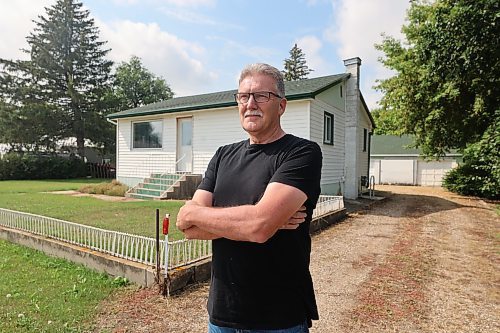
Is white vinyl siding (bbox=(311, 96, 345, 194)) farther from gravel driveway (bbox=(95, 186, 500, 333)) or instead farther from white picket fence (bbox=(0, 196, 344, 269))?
white picket fence (bbox=(0, 196, 344, 269))

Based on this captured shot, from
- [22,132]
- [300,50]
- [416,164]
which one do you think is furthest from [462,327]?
[300,50]

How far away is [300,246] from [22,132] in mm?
30558

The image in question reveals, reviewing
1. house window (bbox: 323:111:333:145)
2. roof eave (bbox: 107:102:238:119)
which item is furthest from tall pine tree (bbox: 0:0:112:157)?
house window (bbox: 323:111:333:145)

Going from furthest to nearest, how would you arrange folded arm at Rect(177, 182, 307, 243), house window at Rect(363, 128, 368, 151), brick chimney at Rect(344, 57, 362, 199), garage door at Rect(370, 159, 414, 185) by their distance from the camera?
garage door at Rect(370, 159, 414, 185) → house window at Rect(363, 128, 368, 151) → brick chimney at Rect(344, 57, 362, 199) → folded arm at Rect(177, 182, 307, 243)

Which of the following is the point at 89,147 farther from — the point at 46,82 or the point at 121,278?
the point at 121,278

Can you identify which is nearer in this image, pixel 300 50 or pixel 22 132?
pixel 22 132

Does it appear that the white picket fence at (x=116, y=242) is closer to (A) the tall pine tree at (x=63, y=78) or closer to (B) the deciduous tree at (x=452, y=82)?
(B) the deciduous tree at (x=452, y=82)

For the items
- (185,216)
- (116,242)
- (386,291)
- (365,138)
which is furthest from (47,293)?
(365,138)

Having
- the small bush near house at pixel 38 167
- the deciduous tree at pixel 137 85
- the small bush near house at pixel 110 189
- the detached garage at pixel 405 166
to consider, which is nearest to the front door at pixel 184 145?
the small bush near house at pixel 110 189

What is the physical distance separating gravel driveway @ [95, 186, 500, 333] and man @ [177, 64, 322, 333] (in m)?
1.98

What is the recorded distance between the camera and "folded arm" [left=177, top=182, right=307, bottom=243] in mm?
1468

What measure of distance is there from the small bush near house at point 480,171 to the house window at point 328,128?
428cm

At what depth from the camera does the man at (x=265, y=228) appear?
1511mm

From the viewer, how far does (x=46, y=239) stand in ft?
18.5
